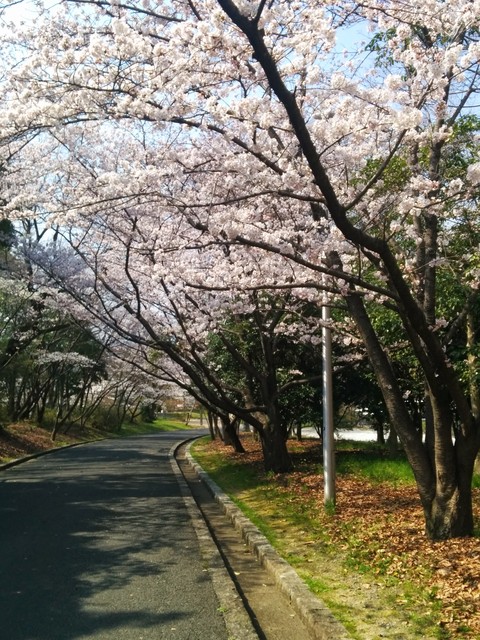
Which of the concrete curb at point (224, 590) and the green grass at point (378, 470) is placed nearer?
the concrete curb at point (224, 590)

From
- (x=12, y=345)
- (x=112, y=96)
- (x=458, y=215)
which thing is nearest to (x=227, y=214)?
(x=112, y=96)

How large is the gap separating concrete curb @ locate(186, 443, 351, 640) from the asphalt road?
73 cm

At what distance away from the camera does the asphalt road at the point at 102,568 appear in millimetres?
5121

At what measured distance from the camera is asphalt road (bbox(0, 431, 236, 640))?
16.8ft

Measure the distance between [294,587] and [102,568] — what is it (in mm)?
2249

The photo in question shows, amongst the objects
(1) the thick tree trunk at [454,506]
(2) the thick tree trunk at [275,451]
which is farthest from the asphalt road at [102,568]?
(1) the thick tree trunk at [454,506]

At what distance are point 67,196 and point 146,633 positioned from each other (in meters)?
8.25

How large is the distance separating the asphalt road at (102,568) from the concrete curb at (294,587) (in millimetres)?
730

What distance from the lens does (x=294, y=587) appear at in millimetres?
6055

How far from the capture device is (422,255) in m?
8.21

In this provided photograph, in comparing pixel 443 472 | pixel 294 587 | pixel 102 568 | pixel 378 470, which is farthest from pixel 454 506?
pixel 378 470

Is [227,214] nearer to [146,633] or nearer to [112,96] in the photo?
[112,96]

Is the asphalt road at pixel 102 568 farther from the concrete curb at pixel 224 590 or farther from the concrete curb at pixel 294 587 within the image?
the concrete curb at pixel 294 587

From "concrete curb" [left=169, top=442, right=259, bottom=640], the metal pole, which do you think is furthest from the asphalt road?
the metal pole
